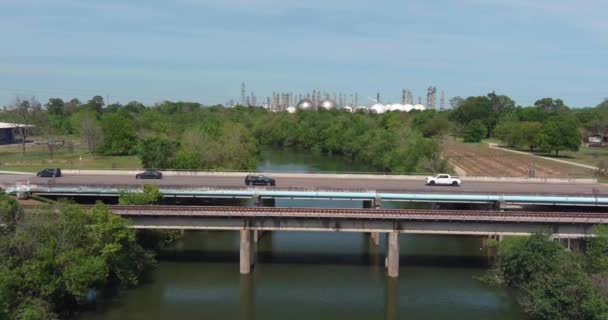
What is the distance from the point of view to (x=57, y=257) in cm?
3116

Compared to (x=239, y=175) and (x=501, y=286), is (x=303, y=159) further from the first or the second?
(x=501, y=286)

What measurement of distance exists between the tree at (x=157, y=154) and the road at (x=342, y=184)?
1193 cm

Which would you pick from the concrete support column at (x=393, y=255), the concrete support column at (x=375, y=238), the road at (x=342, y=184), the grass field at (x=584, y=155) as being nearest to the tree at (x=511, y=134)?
the grass field at (x=584, y=155)

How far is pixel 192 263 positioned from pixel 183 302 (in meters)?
7.42

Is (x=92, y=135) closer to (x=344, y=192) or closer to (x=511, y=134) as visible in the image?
(x=344, y=192)

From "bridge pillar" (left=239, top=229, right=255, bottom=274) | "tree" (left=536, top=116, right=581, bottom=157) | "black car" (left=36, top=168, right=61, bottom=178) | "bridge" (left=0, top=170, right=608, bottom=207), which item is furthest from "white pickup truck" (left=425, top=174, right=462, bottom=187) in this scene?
"tree" (left=536, top=116, right=581, bottom=157)

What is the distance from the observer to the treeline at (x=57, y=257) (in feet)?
95.0

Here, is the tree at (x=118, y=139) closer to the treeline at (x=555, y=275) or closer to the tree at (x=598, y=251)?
the treeline at (x=555, y=275)

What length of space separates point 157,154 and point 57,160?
78.5ft

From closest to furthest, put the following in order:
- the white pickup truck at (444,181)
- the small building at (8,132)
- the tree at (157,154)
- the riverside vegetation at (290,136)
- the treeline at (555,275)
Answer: the treeline at (555,275) < the white pickup truck at (444,181) < the tree at (157,154) < the riverside vegetation at (290,136) < the small building at (8,132)

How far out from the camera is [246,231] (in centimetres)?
4044

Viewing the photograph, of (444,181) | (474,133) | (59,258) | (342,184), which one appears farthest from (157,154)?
(474,133)

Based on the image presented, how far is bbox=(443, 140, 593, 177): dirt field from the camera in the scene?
78750mm

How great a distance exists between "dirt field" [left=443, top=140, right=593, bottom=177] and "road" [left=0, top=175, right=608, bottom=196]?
20.5 meters
